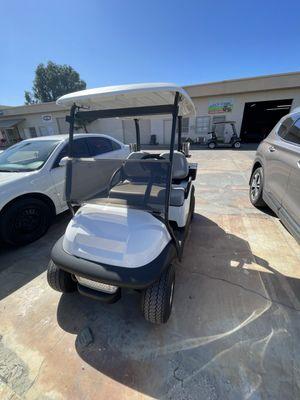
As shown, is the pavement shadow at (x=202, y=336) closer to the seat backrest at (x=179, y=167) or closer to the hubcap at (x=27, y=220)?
the seat backrest at (x=179, y=167)

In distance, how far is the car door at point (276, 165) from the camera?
2.61 metres

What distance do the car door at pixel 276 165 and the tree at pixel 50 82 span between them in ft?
142

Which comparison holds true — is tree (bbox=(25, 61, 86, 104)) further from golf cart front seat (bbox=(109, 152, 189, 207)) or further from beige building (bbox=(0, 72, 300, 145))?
golf cart front seat (bbox=(109, 152, 189, 207))

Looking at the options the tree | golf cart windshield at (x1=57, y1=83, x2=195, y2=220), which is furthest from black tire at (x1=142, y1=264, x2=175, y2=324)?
the tree

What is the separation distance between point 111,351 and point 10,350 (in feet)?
2.79

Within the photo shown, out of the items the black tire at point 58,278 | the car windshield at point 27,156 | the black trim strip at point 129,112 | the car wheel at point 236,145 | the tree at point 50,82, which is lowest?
the car wheel at point 236,145

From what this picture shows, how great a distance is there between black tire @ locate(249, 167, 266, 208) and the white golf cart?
235cm

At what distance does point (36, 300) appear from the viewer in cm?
201

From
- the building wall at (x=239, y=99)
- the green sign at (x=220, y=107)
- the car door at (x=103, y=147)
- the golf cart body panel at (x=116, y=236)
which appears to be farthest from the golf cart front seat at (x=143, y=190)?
the green sign at (x=220, y=107)

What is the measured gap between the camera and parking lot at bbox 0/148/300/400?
130 centimetres

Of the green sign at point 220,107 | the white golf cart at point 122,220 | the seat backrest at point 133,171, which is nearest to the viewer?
the white golf cart at point 122,220

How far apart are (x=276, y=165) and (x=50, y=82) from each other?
44708 mm

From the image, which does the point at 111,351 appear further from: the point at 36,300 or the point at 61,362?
the point at 36,300

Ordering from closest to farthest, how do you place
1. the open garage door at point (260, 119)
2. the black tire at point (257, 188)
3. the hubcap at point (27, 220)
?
the hubcap at point (27, 220) → the black tire at point (257, 188) → the open garage door at point (260, 119)
